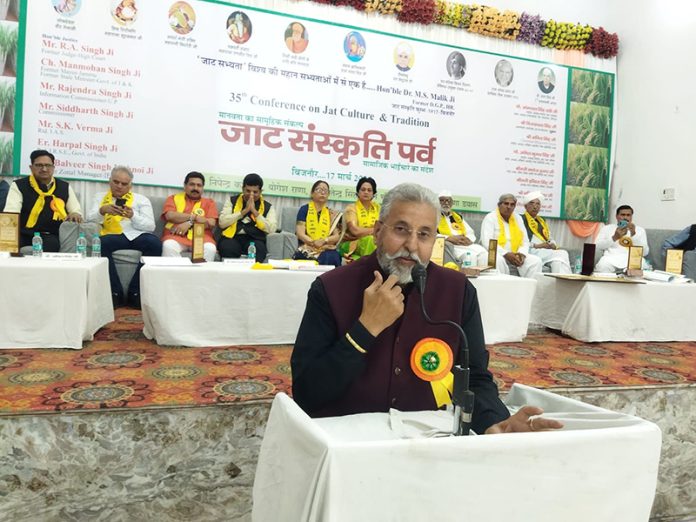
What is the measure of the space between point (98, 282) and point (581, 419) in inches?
113

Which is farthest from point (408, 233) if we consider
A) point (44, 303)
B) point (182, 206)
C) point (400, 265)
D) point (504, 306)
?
point (182, 206)

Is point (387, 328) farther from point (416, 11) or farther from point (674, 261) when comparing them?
point (416, 11)

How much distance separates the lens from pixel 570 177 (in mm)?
6820

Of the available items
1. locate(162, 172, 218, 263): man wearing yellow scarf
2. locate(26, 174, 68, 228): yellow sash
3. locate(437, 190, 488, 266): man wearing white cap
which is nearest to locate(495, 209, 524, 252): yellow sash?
locate(437, 190, 488, 266): man wearing white cap

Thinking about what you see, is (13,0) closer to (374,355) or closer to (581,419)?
(374,355)

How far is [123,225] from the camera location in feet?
14.8

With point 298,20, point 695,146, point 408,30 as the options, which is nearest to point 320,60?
point 298,20

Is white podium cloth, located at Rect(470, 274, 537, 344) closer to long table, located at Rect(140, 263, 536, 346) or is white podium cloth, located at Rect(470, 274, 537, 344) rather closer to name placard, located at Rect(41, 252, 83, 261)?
long table, located at Rect(140, 263, 536, 346)

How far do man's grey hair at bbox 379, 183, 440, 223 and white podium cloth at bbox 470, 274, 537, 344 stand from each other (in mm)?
2231

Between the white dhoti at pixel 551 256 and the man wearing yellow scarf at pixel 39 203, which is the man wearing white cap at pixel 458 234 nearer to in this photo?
the white dhoti at pixel 551 256

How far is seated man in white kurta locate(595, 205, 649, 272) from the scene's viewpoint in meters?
5.67

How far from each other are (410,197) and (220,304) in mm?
2034

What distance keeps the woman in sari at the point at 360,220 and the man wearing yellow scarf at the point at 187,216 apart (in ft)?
3.92

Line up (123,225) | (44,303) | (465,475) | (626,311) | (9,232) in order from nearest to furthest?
(465,475)
(44,303)
(9,232)
(626,311)
(123,225)
